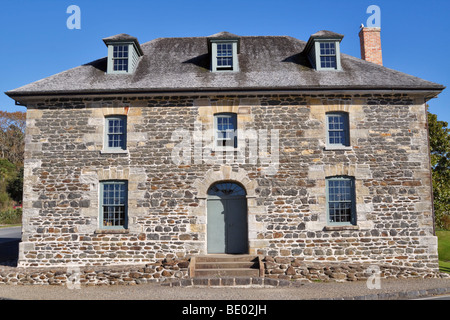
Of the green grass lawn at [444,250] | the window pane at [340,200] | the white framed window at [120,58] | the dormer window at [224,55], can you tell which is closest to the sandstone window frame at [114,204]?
the white framed window at [120,58]

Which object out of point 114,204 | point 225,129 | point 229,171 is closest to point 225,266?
point 229,171

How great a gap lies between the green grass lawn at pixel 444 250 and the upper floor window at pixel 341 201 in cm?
479

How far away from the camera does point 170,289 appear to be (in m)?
11.1

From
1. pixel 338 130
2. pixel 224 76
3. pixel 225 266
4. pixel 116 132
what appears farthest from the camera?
pixel 224 76

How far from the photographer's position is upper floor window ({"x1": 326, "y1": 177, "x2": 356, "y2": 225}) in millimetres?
13266

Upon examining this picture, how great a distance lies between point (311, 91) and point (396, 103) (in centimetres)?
317

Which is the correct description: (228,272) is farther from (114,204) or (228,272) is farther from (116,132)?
(116,132)

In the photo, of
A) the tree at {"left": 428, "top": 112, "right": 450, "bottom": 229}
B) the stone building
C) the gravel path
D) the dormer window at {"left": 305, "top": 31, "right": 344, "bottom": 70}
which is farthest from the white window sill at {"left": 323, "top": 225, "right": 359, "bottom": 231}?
the tree at {"left": 428, "top": 112, "right": 450, "bottom": 229}

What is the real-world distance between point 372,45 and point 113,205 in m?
13.0

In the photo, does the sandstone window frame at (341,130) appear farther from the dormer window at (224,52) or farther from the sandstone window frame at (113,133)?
the sandstone window frame at (113,133)

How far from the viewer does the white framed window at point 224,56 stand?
14.7 metres

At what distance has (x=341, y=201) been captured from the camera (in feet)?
43.7

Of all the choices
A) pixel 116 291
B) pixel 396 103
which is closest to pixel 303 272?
pixel 116 291

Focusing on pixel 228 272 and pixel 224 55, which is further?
pixel 224 55
